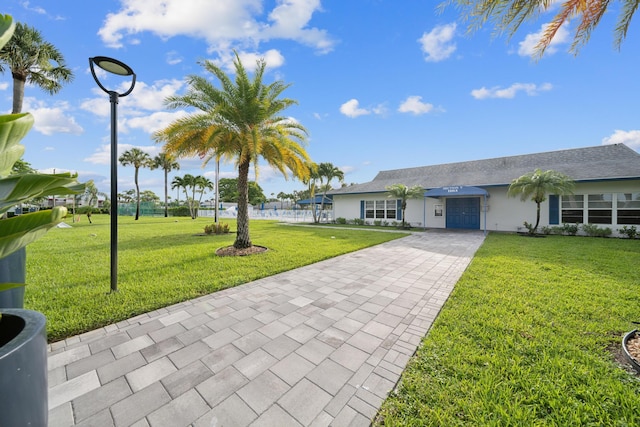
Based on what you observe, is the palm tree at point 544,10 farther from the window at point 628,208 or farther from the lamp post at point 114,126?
the window at point 628,208

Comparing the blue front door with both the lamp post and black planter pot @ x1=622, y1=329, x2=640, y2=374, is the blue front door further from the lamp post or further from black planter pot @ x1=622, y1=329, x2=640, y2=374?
the lamp post

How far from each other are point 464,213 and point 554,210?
4376 mm

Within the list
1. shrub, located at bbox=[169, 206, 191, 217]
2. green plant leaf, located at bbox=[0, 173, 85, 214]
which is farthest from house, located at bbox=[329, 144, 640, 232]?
shrub, located at bbox=[169, 206, 191, 217]

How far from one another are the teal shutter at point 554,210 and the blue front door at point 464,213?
3.43m

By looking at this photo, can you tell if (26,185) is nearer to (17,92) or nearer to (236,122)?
(236,122)

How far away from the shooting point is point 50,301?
3.89 m

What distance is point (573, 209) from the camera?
13227 mm

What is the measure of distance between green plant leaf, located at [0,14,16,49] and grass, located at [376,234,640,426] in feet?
10.1

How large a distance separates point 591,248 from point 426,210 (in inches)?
366

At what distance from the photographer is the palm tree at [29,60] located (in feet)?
38.5

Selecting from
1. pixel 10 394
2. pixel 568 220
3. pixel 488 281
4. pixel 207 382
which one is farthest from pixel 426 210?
pixel 10 394

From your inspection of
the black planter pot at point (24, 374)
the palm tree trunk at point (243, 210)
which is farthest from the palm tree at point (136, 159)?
the black planter pot at point (24, 374)

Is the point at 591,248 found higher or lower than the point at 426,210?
lower

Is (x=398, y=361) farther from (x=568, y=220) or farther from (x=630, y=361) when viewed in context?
(x=568, y=220)
